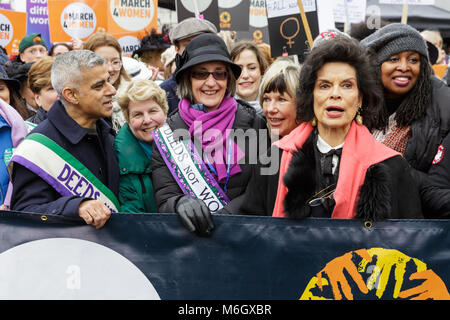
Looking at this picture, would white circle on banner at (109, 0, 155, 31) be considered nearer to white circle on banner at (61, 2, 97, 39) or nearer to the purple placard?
white circle on banner at (61, 2, 97, 39)

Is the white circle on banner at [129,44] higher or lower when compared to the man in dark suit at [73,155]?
higher

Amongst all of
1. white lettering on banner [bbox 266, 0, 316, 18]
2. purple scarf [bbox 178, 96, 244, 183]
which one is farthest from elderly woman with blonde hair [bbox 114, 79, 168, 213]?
white lettering on banner [bbox 266, 0, 316, 18]

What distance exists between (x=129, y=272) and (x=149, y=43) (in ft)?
17.1

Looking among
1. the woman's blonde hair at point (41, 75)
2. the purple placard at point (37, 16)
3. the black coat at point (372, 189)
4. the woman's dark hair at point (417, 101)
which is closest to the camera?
the black coat at point (372, 189)

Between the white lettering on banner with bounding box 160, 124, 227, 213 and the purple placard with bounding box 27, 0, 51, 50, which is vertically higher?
the purple placard with bounding box 27, 0, 51, 50

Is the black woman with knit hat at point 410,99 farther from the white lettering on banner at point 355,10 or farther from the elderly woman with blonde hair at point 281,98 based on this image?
the white lettering on banner at point 355,10

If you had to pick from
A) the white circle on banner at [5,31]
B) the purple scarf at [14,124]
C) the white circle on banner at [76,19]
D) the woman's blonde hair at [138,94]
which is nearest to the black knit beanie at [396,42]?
the woman's blonde hair at [138,94]

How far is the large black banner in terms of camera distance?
286 centimetres

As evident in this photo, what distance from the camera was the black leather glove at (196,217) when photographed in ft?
9.62

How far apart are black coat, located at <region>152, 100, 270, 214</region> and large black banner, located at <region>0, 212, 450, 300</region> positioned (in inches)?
13.6

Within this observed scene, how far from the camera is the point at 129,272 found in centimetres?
306

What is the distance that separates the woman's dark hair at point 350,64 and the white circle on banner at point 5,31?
779 cm
